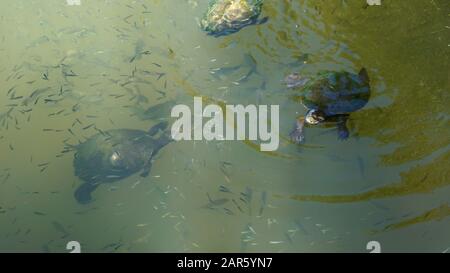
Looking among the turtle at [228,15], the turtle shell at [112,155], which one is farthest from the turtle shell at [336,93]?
the turtle shell at [112,155]

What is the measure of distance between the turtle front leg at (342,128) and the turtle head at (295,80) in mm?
178

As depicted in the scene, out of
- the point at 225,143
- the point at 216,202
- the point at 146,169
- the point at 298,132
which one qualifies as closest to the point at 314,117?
the point at 298,132

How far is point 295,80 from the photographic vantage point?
5.45ft

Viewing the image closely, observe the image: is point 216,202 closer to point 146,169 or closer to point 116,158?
point 146,169

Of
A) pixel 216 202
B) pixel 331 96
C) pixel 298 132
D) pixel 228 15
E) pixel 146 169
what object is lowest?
pixel 216 202

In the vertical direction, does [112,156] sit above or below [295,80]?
below

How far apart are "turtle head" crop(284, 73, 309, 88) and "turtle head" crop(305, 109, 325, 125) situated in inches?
4.1

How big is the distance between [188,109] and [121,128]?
242 millimetres

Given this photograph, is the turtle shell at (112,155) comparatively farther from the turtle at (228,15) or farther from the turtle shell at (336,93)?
the turtle shell at (336,93)

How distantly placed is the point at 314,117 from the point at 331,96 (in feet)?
0.30

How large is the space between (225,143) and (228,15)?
1.46 feet

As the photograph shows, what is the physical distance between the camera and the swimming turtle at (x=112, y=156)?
5.34 ft
